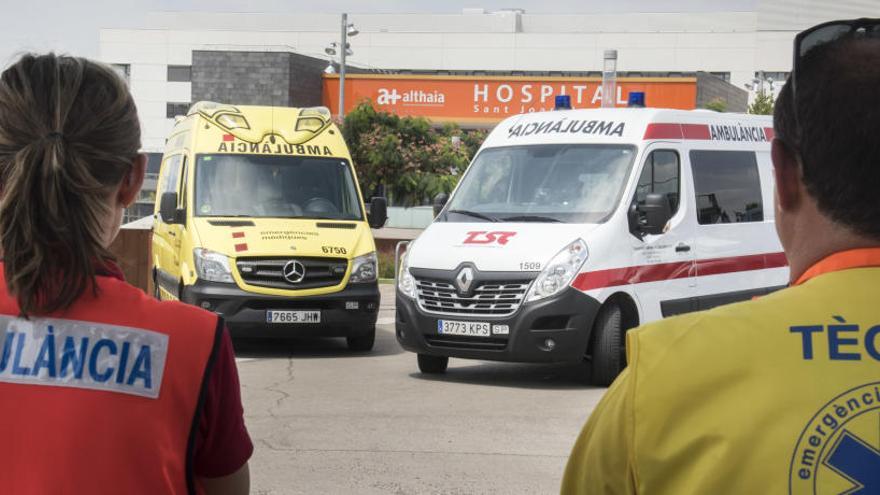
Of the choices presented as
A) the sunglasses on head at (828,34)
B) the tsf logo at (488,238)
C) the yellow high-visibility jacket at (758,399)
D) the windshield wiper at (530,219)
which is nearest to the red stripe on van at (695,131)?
the windshield wiper at (530,219)

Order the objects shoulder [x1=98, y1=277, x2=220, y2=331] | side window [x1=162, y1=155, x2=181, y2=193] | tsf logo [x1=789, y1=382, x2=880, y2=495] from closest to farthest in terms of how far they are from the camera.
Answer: tsf logo [x1=789, y1=382, x2=880, y2=495]
shoulder [x1=98, y1=277, x2=220, y2=331]
side window [x1=162, y1=155, x2=181, y2=193]

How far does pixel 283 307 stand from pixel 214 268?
0.78m

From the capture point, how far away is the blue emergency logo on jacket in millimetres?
2270

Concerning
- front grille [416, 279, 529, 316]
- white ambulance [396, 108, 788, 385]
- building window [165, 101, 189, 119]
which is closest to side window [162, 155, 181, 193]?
white ambulance [396, 108, 788, 385]

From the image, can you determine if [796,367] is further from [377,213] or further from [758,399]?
[377,213]

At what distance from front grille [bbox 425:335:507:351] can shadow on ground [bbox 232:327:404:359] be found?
2446mm

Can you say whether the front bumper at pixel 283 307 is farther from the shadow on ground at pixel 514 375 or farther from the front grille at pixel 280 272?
the shadow on ground at pixel 514 375

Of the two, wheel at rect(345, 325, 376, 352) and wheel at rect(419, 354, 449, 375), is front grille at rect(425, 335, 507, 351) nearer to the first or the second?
wheel at rect(419, 354, 449, 375)

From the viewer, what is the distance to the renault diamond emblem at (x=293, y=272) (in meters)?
13.6

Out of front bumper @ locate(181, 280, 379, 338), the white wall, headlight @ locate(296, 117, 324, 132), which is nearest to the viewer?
front bumper @ locate(181, 280, 379, 338)

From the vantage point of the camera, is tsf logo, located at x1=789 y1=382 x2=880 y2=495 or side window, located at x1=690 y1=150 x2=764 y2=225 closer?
tsf logo, located at x1=789 y1=382 x2=880 y2=495

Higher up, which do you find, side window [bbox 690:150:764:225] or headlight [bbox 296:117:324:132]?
headlight [bbox 296:117:324:132]

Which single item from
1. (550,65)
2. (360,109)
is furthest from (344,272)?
(550,65)

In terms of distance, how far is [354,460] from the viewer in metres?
8.16
